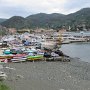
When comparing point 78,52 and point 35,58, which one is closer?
point 35,58

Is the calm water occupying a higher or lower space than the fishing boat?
lower

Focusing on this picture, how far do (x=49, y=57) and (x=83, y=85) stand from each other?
25.0 metres

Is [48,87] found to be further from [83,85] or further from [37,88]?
[83,85]

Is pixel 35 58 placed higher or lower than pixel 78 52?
higher

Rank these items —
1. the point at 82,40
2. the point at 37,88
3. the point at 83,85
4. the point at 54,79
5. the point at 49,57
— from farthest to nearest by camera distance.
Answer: the point at 82,40
the point at 49,57
the point at 54,79
the point at 83,85
the point at 37,88

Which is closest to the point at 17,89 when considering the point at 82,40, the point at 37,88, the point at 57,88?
the point at 37,88

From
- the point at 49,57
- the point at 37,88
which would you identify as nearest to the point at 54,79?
the point at 37,88

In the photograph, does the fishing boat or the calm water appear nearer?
the fishing boat

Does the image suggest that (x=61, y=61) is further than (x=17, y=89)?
Yes

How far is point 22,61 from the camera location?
48.1 meters

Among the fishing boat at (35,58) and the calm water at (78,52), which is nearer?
the fishing boat at (35,58)

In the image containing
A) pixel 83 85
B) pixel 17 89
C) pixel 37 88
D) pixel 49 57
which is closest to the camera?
pixel 17 89

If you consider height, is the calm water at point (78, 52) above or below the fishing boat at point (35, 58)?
below

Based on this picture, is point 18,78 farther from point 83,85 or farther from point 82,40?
point 82,40
